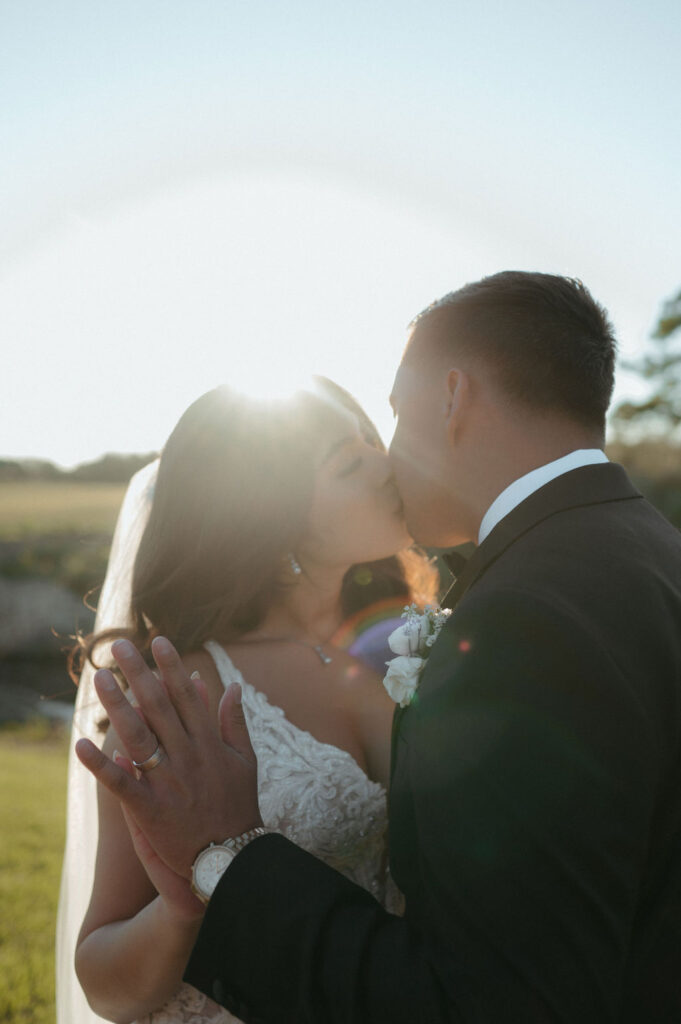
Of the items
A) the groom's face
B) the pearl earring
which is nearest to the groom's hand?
the groom's face

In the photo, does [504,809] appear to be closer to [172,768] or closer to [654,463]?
[172,768]

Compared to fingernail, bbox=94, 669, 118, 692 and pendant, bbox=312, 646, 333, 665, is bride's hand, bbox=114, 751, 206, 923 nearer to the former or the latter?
fingernail, bbox=94, 669, 118, 692

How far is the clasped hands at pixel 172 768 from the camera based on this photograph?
184cm

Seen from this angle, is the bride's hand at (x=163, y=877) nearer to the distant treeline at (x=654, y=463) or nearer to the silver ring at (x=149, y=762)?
the silver ring at (x=149, y=762)

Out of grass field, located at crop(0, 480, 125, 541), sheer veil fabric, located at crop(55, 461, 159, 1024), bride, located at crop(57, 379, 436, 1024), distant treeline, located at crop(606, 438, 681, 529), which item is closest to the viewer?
bride, located at crop(57, 379, 436, 1024)

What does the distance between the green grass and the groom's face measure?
423cm

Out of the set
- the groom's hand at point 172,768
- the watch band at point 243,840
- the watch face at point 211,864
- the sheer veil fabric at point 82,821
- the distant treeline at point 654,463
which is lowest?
the distant treeline at point 654,463

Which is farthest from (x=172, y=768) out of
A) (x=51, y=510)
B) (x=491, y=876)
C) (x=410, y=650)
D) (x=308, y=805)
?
(x=51, y=510)

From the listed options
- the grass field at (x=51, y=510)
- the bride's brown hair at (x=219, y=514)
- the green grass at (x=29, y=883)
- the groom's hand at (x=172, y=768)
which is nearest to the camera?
the groom's hand at (x=172, y=768)

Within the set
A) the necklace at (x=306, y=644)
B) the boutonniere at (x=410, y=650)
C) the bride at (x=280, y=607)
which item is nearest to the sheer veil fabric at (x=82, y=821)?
the bride at (x=280, y=607)

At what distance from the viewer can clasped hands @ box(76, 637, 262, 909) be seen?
1843 millimetres

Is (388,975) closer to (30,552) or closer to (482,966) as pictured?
(482,966)

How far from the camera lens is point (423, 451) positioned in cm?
271

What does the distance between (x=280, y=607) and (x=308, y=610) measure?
0.56 feet
